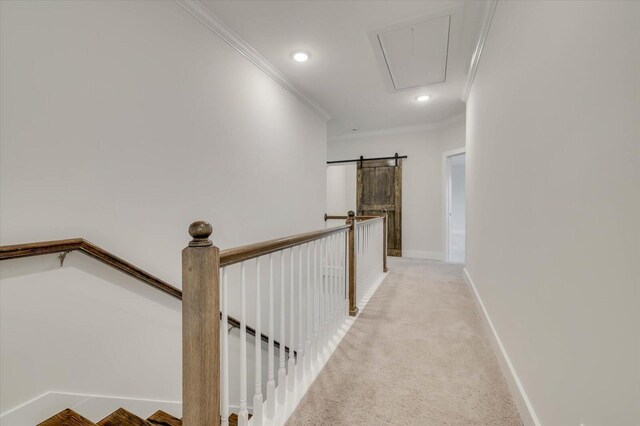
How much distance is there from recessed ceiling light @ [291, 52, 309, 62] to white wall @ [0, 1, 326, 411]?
0.67 m

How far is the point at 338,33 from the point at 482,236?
223cm

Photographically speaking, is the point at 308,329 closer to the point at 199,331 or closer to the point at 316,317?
the point at 316,317

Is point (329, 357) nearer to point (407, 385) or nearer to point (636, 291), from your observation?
point (407, 385)

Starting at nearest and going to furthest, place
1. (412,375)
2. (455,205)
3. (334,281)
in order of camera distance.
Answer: (412,375) → (334,281) → (455,205)

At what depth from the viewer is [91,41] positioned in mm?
1511

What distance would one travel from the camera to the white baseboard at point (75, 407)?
1232mm

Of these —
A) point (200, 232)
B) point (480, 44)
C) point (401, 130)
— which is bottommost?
point (200, 232)

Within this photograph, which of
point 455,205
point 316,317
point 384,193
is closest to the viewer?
point 316,317

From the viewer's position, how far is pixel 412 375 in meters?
1.72

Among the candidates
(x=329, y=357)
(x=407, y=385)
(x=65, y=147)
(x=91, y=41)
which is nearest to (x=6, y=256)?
(x=65, y=147)

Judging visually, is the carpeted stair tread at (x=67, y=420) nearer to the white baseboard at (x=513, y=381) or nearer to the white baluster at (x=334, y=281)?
the white baluster at (x=334, y=281)

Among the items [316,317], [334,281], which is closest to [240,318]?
[316,317]

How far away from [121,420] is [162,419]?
→ 278 millimetres

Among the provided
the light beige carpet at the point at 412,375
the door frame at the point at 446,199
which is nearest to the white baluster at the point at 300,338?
the light beige carpet at the point at 412,375
